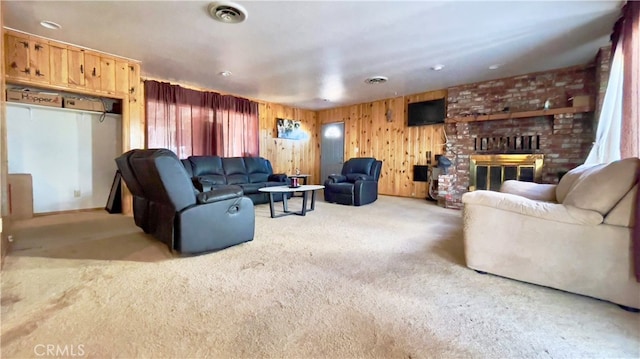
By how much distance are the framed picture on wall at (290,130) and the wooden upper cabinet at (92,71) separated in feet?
12.9

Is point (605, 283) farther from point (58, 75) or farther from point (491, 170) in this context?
point (58, 75)

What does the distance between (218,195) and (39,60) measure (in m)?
3.30

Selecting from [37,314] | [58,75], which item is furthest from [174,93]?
[37,314]

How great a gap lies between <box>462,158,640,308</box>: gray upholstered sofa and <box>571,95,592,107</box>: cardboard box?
3220 millimetres

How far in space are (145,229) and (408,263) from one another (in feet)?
9.22

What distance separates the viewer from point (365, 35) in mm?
3219

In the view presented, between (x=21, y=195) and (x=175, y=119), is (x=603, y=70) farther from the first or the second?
(x=21, y=195)

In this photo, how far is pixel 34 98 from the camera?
12.7 ft

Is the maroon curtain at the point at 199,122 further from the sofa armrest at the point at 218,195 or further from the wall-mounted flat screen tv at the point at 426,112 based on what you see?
the wall-mounted flat screen tv at the point at 426,112

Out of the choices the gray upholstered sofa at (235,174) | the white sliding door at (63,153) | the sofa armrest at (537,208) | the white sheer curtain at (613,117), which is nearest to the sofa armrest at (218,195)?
the sofa armrest at (537,208)

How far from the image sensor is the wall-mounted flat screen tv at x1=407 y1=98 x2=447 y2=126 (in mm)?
5742

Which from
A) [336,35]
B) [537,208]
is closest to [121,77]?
[336,35]

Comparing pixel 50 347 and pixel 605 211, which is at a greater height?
pixel 605 211

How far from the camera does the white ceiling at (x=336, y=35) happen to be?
2.67 meters
